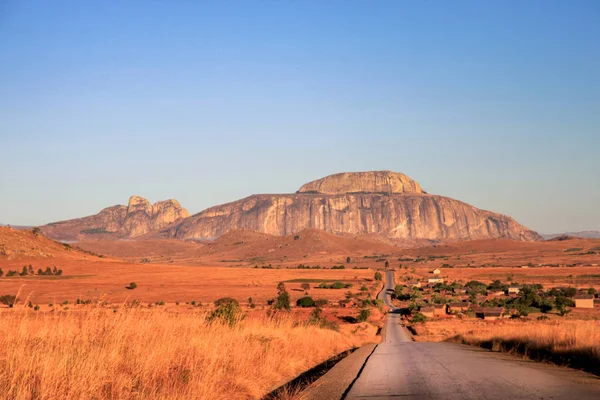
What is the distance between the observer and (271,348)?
632 inches

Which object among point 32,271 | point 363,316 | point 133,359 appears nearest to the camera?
point 133,359

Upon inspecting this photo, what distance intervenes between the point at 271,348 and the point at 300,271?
125756mm

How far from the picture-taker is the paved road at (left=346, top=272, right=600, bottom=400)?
10375 millimetres

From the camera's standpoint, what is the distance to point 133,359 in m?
10.4

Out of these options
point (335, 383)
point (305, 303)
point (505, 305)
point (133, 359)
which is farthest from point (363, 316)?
point (133, 359)

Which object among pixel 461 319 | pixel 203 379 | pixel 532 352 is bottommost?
pixel 461 319

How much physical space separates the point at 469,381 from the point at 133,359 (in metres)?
6.72

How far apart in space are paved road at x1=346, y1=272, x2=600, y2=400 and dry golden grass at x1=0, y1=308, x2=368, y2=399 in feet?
7.61

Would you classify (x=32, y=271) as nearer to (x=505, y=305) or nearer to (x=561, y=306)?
(x=505, y=305)

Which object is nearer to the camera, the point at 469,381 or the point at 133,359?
the point at 133,359

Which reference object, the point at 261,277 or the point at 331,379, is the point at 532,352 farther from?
the point at 261,277

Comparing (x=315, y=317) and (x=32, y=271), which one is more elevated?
(x=32, y=271)

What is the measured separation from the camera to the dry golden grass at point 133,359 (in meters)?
8.28

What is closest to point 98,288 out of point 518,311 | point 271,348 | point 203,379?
point 518,311
